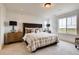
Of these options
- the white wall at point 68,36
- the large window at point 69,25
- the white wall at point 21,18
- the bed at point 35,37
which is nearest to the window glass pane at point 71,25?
the large window at point 69,25

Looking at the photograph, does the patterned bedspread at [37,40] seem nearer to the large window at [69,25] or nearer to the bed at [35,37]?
the bed at [35,37]

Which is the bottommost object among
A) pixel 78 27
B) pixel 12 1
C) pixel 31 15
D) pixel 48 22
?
pixel 78 27

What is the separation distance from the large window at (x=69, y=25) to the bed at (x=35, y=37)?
1.76ft

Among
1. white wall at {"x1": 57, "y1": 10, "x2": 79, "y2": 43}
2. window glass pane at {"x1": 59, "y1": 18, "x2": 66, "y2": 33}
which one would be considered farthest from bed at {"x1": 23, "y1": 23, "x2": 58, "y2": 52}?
window glass pane at {"x1": 59, "y1": 18, "x2": 66, "y2": 33}

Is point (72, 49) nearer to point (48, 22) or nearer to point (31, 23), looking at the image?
point (48, 22)

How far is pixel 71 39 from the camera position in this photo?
2604 millimetres

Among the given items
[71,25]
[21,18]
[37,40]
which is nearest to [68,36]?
[71,25]

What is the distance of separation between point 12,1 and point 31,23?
3.41ft

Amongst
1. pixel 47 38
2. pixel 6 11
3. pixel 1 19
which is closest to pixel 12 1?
pixel 6 11

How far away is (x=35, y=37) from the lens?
328 cm

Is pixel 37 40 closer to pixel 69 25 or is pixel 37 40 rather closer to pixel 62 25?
pixel 62 25

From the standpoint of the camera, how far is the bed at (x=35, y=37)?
2.79 metres

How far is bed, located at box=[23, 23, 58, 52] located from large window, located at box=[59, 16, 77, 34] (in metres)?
0.54

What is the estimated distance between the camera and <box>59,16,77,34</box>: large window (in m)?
2.45
